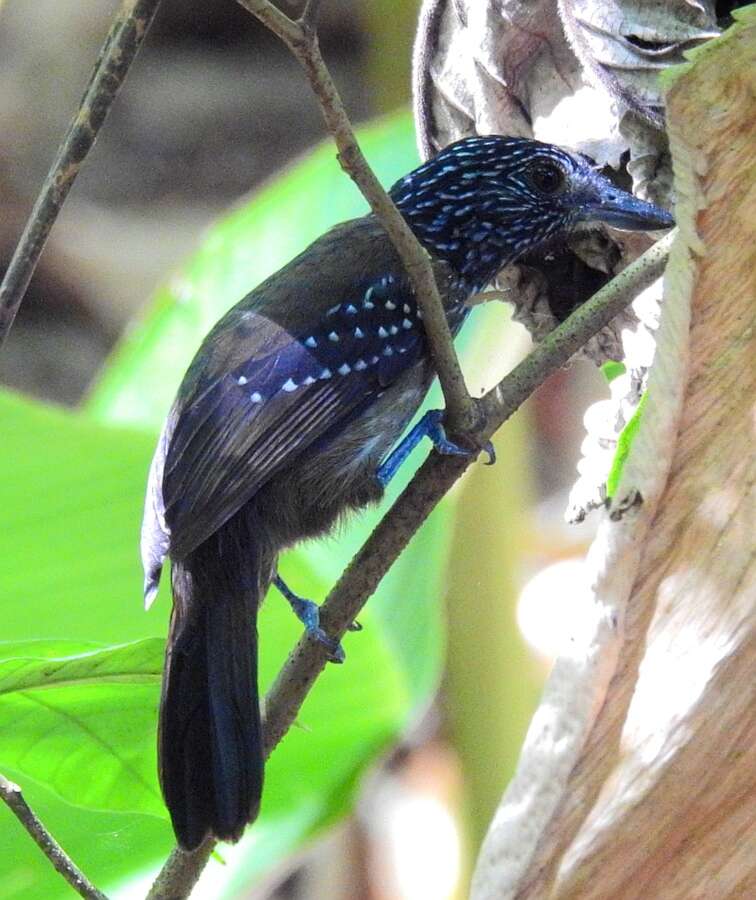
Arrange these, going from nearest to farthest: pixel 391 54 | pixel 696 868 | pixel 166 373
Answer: pixel 696 868 → pixel 166 373 → pixel 391 54

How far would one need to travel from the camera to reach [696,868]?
1.08 metres

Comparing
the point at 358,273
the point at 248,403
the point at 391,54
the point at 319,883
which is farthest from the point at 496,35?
the point at 319,883

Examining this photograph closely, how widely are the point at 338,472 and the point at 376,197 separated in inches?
29.1

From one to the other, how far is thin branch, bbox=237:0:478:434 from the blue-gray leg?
20mm

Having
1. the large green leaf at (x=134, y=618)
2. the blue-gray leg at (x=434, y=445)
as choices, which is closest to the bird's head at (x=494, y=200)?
the blue-gray leg at (x=434, y=445)

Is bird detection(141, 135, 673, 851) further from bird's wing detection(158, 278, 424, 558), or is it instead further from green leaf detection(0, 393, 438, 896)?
green leaf detection(0, 393, 438, 896)

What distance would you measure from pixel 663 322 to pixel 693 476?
0.13 metres

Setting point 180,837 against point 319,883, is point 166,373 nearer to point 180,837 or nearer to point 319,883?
point 180,837

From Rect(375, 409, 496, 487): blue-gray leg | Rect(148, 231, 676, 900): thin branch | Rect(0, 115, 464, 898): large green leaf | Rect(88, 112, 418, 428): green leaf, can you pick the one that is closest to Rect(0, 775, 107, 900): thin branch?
Rect(0, 115, 464, 898): large green leaf

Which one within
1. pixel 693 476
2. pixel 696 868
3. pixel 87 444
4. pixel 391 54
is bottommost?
pixel 696 868

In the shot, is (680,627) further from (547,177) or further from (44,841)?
(547,177)

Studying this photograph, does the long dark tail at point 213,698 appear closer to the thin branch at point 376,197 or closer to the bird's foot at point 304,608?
the bird's foot at point 304,608

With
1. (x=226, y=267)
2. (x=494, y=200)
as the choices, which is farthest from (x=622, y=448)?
(x=226, y=267)

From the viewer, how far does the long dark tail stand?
1.32 m
